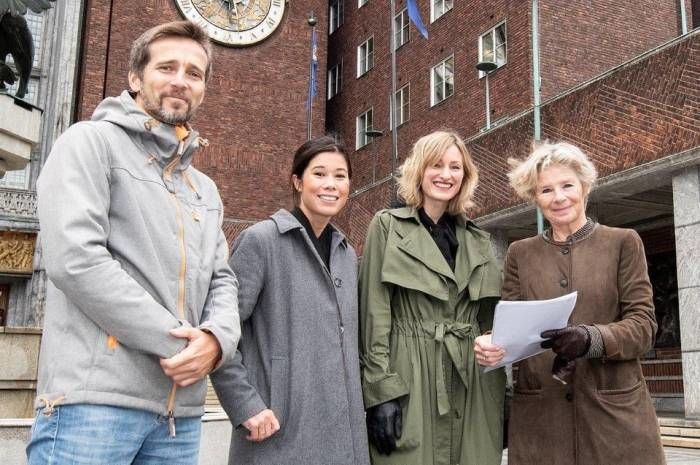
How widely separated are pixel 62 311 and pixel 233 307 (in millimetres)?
569

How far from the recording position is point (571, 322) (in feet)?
10.6

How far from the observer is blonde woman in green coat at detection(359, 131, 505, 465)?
10.6ft

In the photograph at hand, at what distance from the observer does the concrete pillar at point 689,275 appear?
11.2 m

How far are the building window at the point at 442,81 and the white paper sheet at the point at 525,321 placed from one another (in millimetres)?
20255

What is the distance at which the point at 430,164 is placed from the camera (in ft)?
11.8

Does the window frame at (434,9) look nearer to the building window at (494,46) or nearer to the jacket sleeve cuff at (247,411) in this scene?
the building window at (494,46)

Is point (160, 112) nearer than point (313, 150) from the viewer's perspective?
Yes

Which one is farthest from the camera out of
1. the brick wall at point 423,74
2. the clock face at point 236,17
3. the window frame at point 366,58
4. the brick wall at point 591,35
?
the window frame at point 366,58

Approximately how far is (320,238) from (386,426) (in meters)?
0.87

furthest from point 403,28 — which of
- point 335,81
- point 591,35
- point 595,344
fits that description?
point 595,344

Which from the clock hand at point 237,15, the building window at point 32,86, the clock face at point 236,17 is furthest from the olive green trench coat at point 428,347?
the clock hand at point 237,15

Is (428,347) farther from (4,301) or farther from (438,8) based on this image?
(438,8)

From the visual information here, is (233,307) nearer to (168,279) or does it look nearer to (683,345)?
(168,279)

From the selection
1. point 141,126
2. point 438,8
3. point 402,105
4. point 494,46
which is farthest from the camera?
point 402,105
